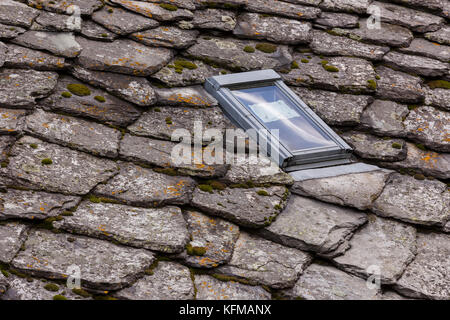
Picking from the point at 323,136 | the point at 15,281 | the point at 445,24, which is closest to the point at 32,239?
the point at 15,281

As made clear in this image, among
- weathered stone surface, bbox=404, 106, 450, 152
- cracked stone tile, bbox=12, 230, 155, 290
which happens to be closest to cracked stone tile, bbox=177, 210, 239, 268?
cracked stone tile, bbox=12, 230, 155, 290

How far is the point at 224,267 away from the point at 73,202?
0.97m

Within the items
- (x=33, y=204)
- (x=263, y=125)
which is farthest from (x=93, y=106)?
(x=263, y=125)

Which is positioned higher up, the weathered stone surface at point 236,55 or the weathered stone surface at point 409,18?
the weathered stone surface at point 409,18

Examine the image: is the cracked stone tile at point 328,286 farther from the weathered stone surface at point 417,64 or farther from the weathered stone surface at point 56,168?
the weathered stone surface at point 417,64

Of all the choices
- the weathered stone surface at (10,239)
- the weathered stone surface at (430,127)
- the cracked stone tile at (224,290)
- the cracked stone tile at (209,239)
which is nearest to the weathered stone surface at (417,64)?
the weathered stone surface at (430,127)

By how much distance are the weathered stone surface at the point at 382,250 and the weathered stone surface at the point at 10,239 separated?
1.87m

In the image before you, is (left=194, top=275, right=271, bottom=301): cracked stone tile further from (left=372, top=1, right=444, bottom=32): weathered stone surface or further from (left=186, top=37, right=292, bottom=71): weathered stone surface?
(left=372, top=1, right=444, bottom=32): weathered stone surface

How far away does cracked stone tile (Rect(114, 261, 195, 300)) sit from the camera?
133 inches

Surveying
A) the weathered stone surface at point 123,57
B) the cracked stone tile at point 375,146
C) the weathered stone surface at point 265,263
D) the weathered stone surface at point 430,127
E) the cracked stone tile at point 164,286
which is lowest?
the cracked stone tile at point 164,286

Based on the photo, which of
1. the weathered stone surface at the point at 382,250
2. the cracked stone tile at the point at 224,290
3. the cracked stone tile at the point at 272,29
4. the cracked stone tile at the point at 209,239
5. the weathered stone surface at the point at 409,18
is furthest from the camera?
the weathered stone surface at the point at 409,18

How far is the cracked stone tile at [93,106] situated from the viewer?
14.4 feet

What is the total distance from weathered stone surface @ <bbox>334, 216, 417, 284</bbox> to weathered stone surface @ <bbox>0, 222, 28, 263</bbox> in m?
1.87
